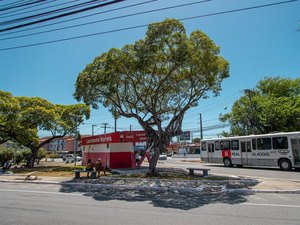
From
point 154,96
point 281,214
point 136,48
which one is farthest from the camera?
point 154,96

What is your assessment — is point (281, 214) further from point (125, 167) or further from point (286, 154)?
point (125, 167)

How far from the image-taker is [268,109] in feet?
109

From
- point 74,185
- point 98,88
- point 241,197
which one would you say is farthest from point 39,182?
point 241,197

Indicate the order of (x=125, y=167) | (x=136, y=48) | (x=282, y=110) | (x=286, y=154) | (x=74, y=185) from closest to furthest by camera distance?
(x=74, y=185) < (x=136, y=48) < (x=286, y=154) < (x=125, y=167) < (x=282, y=110)

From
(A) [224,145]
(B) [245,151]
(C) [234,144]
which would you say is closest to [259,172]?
(B) [245,151]

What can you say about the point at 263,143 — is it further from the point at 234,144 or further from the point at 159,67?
the point at 159,67

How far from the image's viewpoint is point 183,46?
14297 mm

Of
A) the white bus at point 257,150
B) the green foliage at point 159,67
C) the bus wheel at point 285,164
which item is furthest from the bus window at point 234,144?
the green foliage at point 159,67

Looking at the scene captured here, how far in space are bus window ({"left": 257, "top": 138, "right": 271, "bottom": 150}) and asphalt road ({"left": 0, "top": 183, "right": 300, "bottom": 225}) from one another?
11.9 metres

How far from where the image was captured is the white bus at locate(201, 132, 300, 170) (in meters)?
19.5

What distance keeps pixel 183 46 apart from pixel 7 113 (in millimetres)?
18784

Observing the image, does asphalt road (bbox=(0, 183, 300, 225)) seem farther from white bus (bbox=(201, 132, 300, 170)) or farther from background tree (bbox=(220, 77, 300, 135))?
background tree (bbox=(220, 77, 300, 135))

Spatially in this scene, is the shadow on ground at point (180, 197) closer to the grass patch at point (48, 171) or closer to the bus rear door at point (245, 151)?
the grass patch at point (48, 171)

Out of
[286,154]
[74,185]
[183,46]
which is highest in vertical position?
[183,46]
